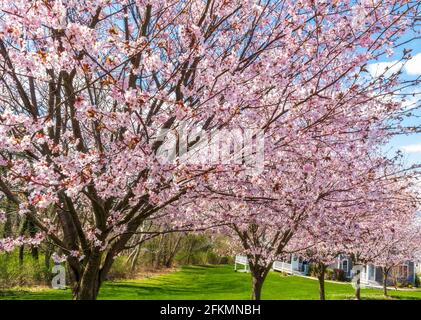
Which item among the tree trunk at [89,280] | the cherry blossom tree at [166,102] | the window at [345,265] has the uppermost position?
the cherry blossom tree at [166,102]

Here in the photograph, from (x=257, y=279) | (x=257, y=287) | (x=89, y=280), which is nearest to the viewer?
(x=89, y=280)

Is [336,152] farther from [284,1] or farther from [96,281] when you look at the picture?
[96,281]

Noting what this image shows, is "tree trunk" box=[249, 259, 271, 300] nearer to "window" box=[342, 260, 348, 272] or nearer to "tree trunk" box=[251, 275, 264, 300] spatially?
"tree trunk" box=[251, 275, 264, 300]

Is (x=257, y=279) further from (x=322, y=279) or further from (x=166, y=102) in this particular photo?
(x=322, y=279)

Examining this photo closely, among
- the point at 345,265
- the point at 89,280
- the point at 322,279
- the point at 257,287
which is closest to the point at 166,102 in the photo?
the point at 89,280

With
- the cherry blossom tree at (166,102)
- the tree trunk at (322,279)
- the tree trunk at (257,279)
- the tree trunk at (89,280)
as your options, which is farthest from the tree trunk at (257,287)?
the tree trunk at (322,279)

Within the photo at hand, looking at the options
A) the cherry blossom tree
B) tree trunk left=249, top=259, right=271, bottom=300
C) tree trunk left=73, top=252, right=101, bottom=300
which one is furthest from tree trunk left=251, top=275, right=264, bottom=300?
tree trunk left=73, top=252, right=101, bottom=300

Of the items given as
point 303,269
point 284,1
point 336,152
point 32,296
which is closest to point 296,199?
point 336,152

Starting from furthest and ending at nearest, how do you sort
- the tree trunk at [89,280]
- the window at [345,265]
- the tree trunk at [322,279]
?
the window at [345,265] → the tree trunk at [322,279] → the tree trunk at [89,280]

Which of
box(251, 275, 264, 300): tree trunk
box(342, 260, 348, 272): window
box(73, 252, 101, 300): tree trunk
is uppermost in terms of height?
box(73, 252, 101, 300): tree trunk

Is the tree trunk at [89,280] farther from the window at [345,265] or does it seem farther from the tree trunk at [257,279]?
the window at [345,265]

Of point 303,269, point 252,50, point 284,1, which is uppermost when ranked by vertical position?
point 284,1
